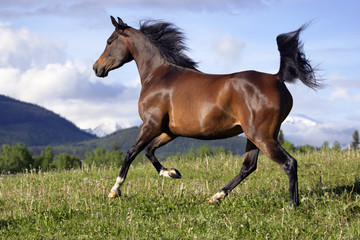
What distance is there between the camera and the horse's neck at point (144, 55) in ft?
30.8

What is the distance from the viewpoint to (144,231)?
6.59 meters

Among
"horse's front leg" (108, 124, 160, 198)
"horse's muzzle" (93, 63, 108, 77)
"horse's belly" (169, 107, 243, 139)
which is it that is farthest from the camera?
"horse's muzzle" (93, 63, 108, 77)

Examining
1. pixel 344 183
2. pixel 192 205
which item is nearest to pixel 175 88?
pixel 192 205

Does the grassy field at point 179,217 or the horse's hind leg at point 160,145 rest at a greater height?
the horse's hind leg at point 160,145

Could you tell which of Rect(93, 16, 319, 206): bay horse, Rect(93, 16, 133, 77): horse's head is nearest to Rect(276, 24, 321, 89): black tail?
Rect(93, 16, 319, 206): bay horse

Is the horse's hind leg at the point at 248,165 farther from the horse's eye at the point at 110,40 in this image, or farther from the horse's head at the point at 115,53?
the horse's eye at the point at 110,40

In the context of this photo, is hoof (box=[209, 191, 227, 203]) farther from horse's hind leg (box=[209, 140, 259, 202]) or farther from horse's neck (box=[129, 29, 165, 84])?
horse's neck (box=[129, 29, 165, 84])

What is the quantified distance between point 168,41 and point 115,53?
46.9 inches

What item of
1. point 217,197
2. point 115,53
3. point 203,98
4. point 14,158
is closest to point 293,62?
point 203,98

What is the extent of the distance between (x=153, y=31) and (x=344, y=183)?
223 inches

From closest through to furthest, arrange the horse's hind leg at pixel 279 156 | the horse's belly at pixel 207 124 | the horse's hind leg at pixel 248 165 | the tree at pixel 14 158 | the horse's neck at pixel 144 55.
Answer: the horse's hind leg at pixel 279 156 → the horse's belly at pixel 207 124 → the horse's hind leg at pixel 248 165 → the horse's neck at pixel 144 55 → the tree at pixel 14 158

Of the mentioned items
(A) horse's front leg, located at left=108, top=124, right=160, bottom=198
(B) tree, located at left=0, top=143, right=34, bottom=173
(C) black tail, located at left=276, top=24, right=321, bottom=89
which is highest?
(C) black tail, located at left=276, top=24, right=321, bottom=89

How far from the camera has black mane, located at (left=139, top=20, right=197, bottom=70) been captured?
9.39 m

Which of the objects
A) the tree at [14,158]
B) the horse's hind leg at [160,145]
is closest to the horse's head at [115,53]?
the horse's hind leg at [160,145]
